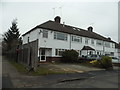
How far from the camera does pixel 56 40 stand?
20281 millimetres

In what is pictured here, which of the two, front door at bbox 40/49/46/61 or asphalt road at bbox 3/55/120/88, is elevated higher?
front door at bbox 40/49/46/61

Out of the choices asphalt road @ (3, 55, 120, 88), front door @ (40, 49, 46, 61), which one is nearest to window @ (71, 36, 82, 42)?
front door @ (40, 49, 46, 61)

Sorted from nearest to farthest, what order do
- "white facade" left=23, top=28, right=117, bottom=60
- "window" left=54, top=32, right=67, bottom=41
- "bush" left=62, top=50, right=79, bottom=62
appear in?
"white facade" left=23, top=28, right=117, bottom=60 < "bush" left=62, top=50, right=79, bottom=62 < "window" left=54, top=32, right=67, bottom=41

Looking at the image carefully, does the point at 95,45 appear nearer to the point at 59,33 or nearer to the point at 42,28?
the point at 59,33

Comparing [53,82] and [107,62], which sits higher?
[107,62]

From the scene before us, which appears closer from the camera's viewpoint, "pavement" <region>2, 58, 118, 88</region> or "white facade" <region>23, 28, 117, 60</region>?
"pavement" <region>2, 58, 118, 88</region>

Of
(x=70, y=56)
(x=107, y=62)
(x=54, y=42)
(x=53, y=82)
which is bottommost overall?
(x=53, y=82)

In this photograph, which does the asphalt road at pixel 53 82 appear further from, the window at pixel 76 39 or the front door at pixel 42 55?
the window at pixel 76 39

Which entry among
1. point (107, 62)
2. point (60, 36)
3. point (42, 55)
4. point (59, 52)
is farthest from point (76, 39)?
point (107, 62)

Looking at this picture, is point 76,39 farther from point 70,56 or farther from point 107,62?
point 107,62

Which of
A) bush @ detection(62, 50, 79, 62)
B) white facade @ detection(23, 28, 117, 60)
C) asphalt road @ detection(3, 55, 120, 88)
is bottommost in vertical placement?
asphalt road @ detection(3, 55, 120, 88)

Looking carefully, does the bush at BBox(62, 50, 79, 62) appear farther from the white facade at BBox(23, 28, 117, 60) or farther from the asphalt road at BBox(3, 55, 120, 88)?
the asphalt road at BBox(3, 55, 120, 88)

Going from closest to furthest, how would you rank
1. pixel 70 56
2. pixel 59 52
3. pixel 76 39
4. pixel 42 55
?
pixel 42 55 < pixel 70 56 < pixel 59 52 < pixel 76 39

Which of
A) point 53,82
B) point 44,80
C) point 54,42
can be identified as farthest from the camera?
point 54,42
